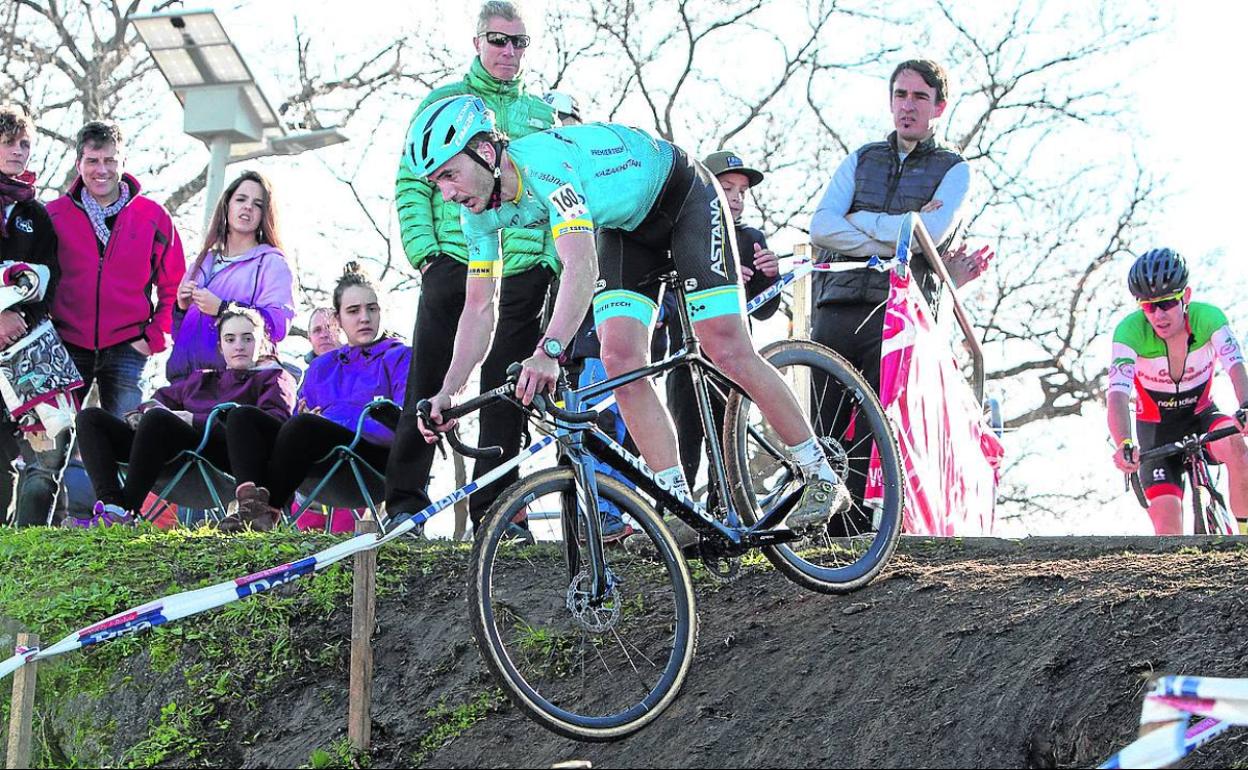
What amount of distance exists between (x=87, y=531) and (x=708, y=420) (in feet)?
11.4

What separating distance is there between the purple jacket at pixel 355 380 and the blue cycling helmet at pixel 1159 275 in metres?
4.33

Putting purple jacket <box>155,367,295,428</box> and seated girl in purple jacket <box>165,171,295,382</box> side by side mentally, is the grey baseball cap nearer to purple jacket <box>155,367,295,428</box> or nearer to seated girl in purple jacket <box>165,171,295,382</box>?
seated girl in purple jacket <box>165,171,295,382</box>

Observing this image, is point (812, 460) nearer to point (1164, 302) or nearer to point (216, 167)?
point (1164, 302)

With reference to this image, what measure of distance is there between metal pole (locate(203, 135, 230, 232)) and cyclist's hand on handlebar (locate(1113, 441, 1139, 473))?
6.76 metres

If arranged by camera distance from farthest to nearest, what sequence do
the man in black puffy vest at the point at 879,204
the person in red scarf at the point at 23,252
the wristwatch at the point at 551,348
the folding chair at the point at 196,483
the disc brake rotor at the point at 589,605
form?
the person in red scarf at the point at 23,252
the folding chair at the point at 196,483
the man in black puffy vest at the point at 879,204
the disc brake rotor at the point at 589,605
the wristwatch at the point at 551,348

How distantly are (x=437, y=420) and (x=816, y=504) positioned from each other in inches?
62.4

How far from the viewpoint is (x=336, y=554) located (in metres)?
5.60

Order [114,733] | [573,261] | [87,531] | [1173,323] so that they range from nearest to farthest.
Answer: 1. [573,261]
2. [114,733]
3. [87,531]
4. [1173,323]

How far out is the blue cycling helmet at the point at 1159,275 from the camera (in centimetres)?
959

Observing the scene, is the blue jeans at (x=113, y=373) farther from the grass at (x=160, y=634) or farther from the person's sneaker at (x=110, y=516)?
the grass at (x=160, y=634)

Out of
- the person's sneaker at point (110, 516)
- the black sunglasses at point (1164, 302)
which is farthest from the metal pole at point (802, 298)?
the person's sneaker at point (110, 516)

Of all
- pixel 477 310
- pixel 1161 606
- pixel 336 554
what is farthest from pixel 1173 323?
pixel 336 554

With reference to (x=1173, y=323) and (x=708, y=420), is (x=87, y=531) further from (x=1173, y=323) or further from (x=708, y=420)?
(x=1173, y=323)

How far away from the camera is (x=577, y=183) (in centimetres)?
555
